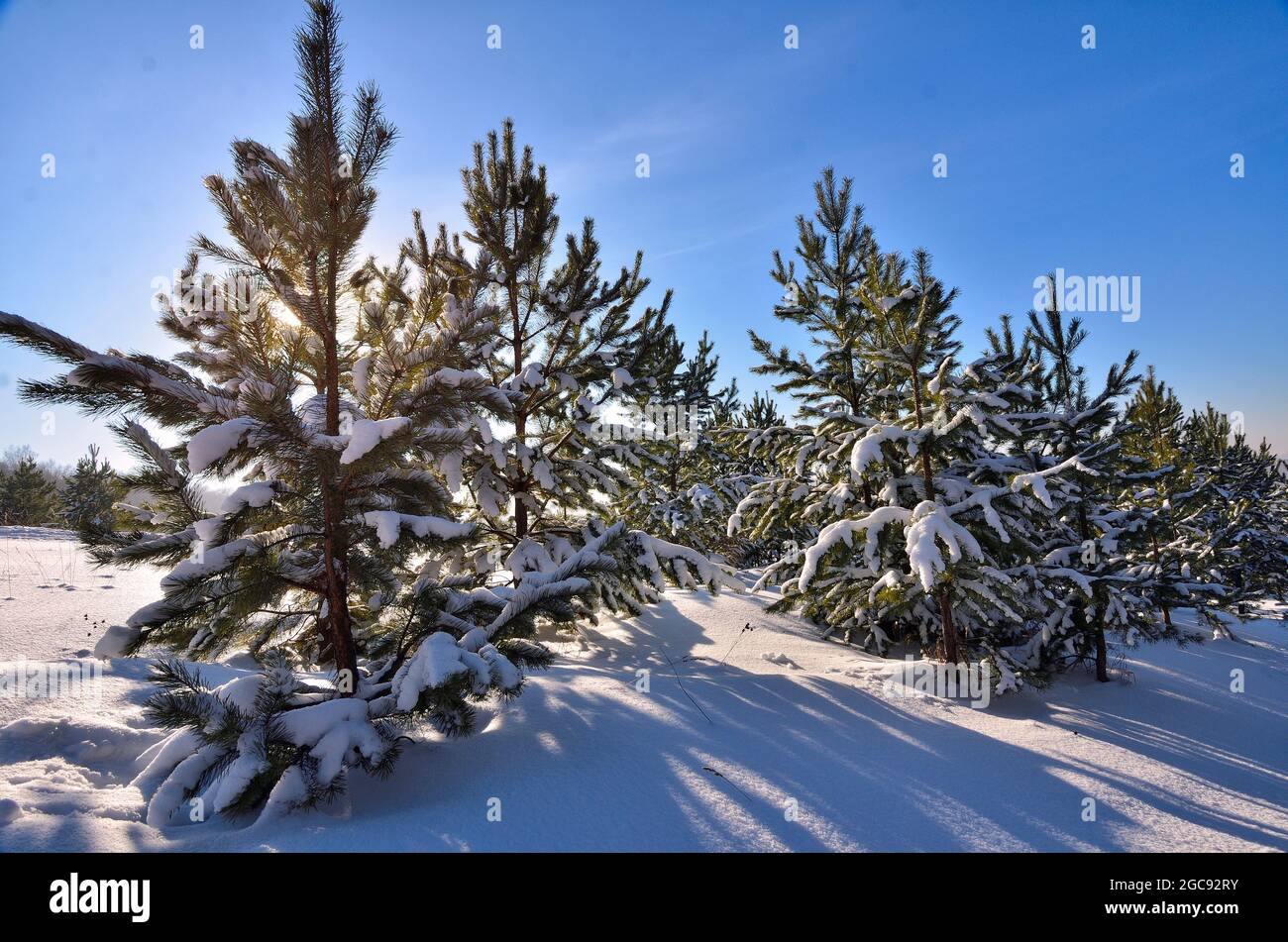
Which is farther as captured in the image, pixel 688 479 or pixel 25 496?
pixel 25 496

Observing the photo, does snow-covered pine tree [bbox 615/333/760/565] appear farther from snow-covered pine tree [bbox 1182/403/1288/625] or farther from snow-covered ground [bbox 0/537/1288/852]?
snow-covered pine tree [bbox 1182/403/1288/625]

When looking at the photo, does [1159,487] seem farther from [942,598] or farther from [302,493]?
[302,493]

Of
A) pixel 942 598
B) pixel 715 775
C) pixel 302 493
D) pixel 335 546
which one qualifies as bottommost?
pixel 715 775

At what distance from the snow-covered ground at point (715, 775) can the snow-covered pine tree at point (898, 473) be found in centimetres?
118

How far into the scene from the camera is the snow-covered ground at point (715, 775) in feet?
8.18

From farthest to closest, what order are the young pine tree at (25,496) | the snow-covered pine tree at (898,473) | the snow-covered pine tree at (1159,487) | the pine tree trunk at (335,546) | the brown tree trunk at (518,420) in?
the young pine tree at (25,496) → the snow-covered pine tree at (1159,487) → the brown tree trunk at (518,420) → the snow-covered pine tree at (898,473) → the pine tree trunk at (335,546)

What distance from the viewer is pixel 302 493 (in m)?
3.11

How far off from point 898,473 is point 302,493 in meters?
6.62

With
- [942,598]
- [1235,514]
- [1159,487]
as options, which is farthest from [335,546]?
[1235,514]

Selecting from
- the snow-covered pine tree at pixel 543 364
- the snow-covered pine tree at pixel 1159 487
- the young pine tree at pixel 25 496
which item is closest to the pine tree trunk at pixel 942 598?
the snow-covered pine tree at pixel 543 364

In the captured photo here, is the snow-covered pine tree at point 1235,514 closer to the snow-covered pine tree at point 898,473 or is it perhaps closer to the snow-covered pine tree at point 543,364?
the snow-covered pine tree at point 898,473

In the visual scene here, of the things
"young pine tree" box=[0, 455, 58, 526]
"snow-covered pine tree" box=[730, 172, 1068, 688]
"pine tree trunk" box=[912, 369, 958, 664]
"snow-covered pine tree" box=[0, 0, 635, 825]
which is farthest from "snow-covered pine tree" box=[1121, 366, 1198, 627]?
"young pine tree" box=[0, 455, 58, 526]

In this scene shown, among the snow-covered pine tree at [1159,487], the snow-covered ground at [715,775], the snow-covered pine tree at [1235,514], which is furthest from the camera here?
the snow-covered pine tree at [1235,514]
